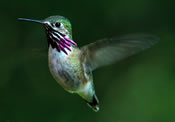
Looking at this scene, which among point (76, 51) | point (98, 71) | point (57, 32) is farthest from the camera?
point (98, 71)

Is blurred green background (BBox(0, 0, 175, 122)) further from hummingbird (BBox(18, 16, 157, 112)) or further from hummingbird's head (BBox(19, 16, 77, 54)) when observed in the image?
hummingbird's head (BBox(19, 16, 77, 54))

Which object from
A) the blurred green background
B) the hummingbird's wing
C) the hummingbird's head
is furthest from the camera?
the blurred green background

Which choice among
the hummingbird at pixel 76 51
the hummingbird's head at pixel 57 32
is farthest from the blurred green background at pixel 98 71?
the hummingbird's head at pixel 57 32

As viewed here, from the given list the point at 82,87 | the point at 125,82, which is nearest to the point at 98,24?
the point at 125,82

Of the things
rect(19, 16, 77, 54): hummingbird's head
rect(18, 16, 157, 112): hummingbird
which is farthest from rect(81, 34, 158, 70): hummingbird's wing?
rect(19, 16, 77, 54): hummingbird's head

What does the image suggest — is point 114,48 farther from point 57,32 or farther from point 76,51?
point 57,32

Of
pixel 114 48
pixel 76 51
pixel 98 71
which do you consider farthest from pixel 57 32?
pixel 98 71
